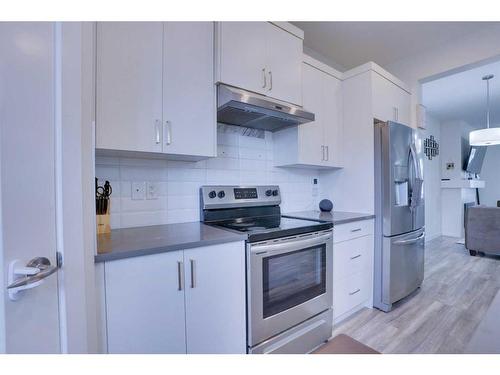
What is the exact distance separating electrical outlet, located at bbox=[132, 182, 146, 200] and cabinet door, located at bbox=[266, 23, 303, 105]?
3.73 feet

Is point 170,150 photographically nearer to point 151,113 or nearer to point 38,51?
point 151,113

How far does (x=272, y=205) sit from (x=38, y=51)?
1813mm

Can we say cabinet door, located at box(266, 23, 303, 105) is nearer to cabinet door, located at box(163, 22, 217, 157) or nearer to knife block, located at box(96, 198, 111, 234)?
cabinet door, located at box(163, 22, 217, 157)

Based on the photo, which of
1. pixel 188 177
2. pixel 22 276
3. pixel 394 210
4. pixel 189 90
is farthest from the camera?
pixel 394 210

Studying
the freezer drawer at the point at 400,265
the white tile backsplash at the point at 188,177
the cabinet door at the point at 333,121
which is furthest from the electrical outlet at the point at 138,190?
the freezer drawer at the point at 400,265

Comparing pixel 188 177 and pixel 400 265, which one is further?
pixel 400 265

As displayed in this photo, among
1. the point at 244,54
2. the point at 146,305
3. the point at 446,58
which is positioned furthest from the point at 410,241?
the point at 146,305

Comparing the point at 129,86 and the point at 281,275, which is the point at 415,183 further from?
the point at 129,86

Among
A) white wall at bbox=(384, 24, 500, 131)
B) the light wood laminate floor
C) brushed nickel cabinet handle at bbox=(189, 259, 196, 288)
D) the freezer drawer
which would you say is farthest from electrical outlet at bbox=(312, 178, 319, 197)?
brushed nickel cabinet handle at bbox=(189, 259, 196, 288)

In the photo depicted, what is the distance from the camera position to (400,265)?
2.22 m

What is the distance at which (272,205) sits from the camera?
2.18 metres

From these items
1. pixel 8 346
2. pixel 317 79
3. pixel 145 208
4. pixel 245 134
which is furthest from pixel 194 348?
pixel 317 79

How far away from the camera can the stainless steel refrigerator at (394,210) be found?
83.7 inches

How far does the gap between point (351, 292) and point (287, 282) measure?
2.84ft
